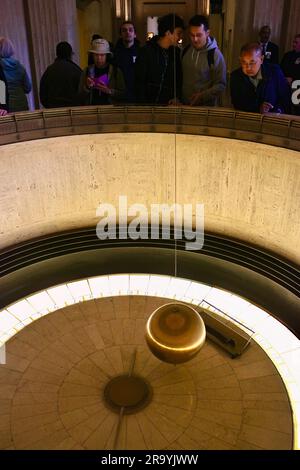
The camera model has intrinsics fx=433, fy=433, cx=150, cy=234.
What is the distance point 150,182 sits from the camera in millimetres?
6215

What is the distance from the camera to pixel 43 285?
18.5 feet

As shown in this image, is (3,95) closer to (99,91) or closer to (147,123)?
(99,91)

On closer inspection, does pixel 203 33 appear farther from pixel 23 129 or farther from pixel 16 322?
pixel 16 322

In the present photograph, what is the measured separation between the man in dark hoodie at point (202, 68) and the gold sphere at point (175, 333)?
12.1 ft

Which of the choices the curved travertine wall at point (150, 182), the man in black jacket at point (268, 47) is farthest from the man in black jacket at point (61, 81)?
the man in black jacket at point (268, 47)

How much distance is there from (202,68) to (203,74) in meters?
0.08

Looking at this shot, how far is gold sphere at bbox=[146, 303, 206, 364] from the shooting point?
277 centimetres

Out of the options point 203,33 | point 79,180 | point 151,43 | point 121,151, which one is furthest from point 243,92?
point 79,180

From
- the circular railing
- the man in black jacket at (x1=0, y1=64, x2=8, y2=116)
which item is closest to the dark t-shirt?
the circular railing

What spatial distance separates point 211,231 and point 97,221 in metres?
1.69

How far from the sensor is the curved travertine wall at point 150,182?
548 cm

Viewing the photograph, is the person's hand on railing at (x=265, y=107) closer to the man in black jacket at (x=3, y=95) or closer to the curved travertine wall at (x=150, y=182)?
the curved travertine wall at (x=150, y=182)

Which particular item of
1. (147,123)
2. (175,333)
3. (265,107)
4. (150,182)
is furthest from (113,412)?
(265,107)

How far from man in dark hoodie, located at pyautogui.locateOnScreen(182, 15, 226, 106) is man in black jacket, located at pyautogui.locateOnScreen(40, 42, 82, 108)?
1489 mm
